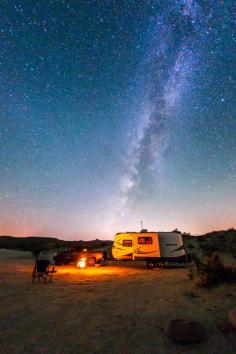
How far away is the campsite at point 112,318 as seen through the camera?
5.35m

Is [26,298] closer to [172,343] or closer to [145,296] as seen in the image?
[145,296]

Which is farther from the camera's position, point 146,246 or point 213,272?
point 146,246

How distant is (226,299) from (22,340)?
20.6ft

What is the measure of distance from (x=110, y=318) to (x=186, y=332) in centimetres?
247

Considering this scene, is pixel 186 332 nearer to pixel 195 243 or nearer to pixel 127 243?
pixel 127 243

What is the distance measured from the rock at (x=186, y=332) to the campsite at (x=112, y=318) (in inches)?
4.9

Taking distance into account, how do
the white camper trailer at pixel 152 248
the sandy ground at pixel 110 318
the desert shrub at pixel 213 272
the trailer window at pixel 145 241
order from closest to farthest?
1. the sandy ground at pixel 110 318
2. the desert shrub at pixel 213 272
3. the white camper trailer at pixel 152 248
4. the trailer window at pixel 145 241

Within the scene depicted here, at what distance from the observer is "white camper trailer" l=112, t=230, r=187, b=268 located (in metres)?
20.0

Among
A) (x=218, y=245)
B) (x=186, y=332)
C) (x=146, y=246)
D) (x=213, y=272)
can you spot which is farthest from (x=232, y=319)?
(x=218, y=245)

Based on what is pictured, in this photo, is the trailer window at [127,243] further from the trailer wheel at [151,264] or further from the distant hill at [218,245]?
the distant hill at [218,245]

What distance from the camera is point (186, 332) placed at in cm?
549

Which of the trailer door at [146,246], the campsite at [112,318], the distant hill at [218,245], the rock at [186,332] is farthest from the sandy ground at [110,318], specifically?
the distant hill at [218,245]

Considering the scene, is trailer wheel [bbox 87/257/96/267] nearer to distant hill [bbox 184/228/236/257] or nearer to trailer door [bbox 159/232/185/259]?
trailer door [bbox 159/232/185/259]

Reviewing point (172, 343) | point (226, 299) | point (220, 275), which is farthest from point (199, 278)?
point (172, 343)
